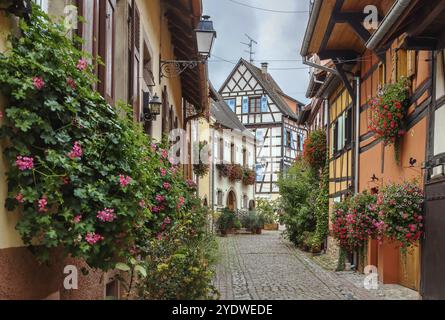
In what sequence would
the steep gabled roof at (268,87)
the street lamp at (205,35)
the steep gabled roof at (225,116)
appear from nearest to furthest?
1. the street lamp at (205,35)
2. the steep gabled roof at (225,116)
3. the steep gabled roof at (268,87)

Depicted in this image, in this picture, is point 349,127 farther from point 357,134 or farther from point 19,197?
point 19,197

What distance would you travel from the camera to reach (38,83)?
3189 millimetres

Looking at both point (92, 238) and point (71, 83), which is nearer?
point (92, 238)

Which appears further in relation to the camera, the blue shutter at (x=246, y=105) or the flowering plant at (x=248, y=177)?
the blue shutter at (x=246, y=105)

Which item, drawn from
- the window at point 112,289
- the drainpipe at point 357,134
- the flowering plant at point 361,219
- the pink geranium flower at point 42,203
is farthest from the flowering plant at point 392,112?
the pink geranium flower at point 42,203

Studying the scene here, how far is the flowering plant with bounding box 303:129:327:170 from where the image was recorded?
A: 1723 centimetres

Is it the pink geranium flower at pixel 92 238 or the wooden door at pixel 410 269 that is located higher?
the pink geranium flower at pixel 92 238

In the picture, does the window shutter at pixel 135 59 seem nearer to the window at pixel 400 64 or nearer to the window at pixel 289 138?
the window at pixel 400 64

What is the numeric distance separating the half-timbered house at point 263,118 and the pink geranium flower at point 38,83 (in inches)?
1327

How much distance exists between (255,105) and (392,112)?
2920 centimetres

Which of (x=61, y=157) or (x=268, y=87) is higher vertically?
(x=268, y=87)

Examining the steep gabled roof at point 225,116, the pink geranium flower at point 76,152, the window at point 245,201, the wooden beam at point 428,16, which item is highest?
the steep gabled roof at point 225,116

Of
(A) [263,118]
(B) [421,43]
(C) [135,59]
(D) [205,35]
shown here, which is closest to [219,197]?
(A) [263,118]

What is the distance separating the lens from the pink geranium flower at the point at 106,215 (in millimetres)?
3340
